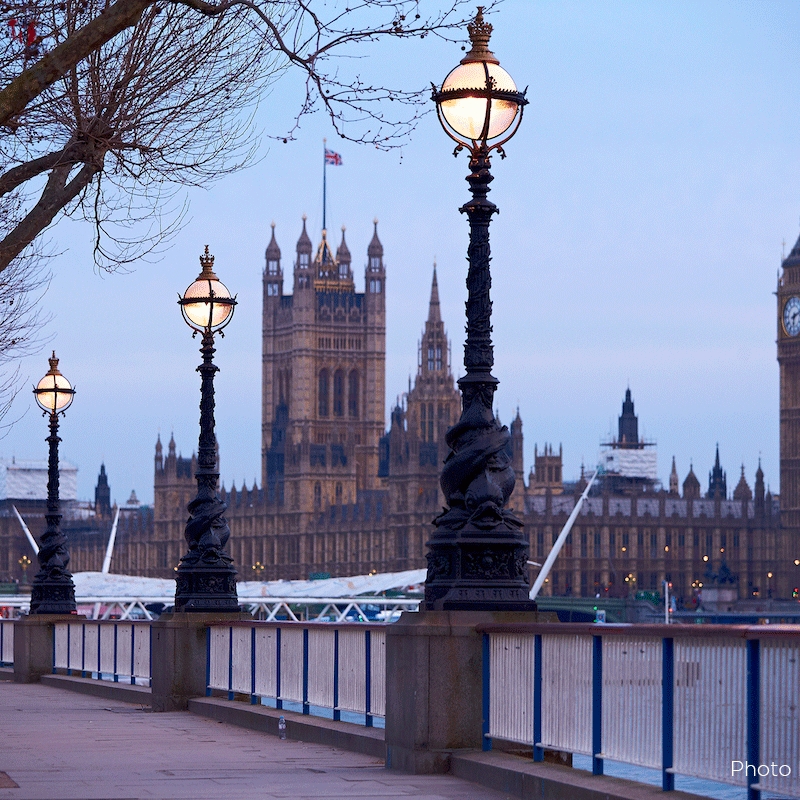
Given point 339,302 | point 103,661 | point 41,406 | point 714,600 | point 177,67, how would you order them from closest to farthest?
point 177,67 → point 103,661 → point 41,406 → point 714,600 → point 339,302

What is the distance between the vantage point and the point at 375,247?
178 meters

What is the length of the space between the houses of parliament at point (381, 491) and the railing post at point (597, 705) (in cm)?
12417

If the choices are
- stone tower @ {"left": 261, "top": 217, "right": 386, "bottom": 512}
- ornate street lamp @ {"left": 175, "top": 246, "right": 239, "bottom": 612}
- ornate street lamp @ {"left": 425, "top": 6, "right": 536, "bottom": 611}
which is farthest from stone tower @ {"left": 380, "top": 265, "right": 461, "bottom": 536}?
ornate street lamp @ {"left": 425, "top": 6, "right": 536, "bottom": 611}

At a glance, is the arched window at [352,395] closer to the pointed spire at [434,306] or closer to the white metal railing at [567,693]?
the pointed spire at [434,306]

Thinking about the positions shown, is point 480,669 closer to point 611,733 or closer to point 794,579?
point 611,733

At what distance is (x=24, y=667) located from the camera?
2641cm

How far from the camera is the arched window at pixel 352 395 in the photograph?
178m

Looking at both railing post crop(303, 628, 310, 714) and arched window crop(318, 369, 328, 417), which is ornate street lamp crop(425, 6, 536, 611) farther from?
arched window crop(318, 369, 328, 417)

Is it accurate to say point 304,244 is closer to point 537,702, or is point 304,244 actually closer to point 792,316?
point 792,316

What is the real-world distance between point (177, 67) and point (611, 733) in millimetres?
7220

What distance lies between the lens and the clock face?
142 metres

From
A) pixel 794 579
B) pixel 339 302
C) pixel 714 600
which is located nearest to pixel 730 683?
pixel 714 600

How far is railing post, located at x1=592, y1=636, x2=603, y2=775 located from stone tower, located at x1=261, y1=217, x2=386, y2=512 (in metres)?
A: 163

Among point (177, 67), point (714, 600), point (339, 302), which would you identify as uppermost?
point (339, 302)
